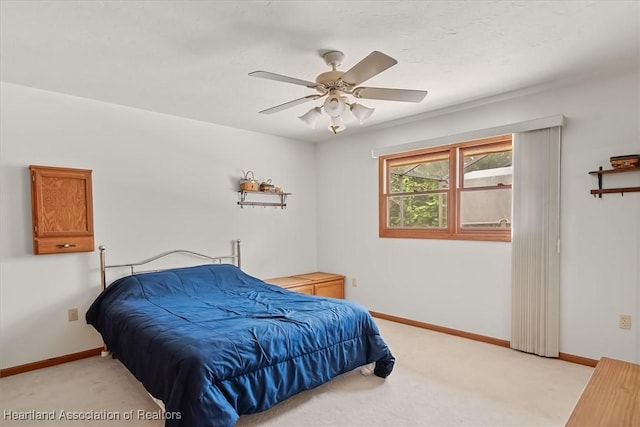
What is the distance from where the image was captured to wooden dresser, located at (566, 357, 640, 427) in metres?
1.21

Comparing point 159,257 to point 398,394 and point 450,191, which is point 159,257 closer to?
point 398,394

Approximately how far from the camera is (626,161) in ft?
9.04

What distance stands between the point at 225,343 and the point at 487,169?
319cm

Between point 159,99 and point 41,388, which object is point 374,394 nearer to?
point 41,388

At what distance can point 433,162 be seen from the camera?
4211mm

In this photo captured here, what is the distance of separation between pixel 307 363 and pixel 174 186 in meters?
2.59

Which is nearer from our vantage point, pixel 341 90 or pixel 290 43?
pixel 290 43

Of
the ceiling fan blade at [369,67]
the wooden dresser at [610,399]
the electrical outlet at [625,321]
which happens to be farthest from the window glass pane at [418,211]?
the wooden dresser at [610,399]

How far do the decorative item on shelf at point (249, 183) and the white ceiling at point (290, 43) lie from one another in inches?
51.6

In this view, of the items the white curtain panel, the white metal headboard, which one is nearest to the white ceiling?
the white curtain panel

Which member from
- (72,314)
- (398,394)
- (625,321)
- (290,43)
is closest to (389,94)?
(290,43)

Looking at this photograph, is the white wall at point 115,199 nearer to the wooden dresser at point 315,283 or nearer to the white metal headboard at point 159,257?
the white metal headboard at point 159,257

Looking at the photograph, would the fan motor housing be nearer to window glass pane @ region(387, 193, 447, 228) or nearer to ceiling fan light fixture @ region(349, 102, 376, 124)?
ceiling fan light fixture @ region(349, 102, 376, 124)

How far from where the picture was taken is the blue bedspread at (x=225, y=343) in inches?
75.5
